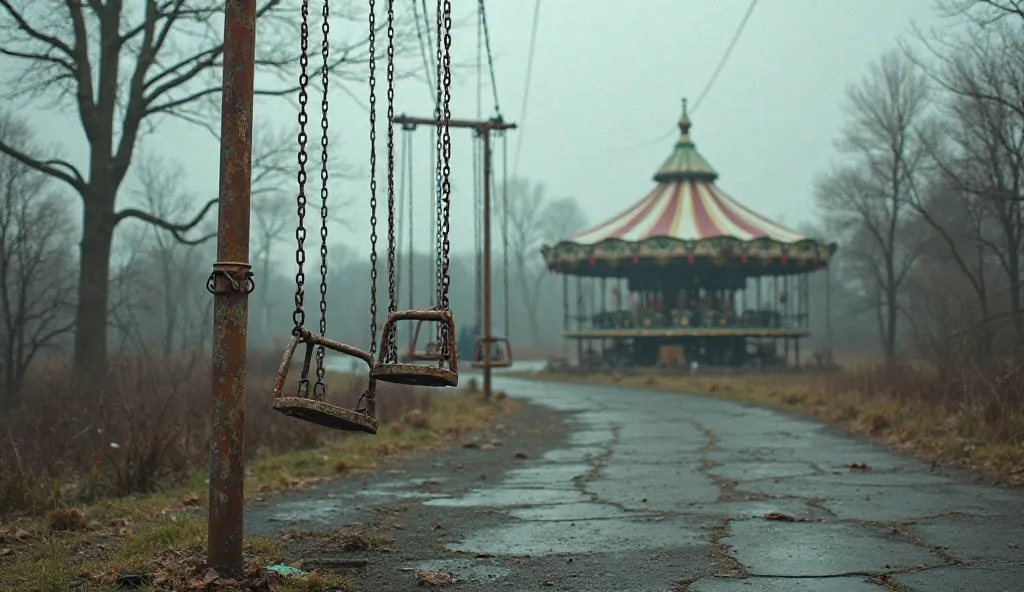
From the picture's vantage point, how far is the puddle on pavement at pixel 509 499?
8859 mm

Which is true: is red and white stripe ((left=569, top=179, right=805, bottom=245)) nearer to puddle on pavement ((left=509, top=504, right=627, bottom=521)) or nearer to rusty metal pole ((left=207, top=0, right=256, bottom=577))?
puddle on pavement ((left=509, top=504, right=627, bottom=521))

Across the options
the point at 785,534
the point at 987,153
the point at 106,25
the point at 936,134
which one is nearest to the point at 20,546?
the point at 785,534

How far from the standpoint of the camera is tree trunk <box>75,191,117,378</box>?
18953 millimetres

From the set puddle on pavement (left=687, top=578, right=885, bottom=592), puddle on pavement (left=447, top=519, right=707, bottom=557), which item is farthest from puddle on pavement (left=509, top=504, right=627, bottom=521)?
puddle on pavement (left=687, top=578, right=885, bottom=592)

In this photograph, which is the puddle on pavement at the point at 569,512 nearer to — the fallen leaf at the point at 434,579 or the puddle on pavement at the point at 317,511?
the puddle on pavement at the point at 317,511

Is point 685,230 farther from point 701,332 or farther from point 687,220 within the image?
point 701,332

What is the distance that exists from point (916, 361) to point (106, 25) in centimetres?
1600

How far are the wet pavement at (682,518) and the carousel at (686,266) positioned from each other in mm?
27604

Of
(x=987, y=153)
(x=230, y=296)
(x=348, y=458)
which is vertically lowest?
(x=348, y=458)

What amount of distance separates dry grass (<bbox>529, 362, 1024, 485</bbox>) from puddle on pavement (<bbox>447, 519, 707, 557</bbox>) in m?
3.73

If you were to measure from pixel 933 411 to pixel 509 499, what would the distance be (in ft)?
22.9

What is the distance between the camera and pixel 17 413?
12812 mm

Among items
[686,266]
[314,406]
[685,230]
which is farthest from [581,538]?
[686,266]

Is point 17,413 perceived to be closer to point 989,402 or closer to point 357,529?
point 357,529
